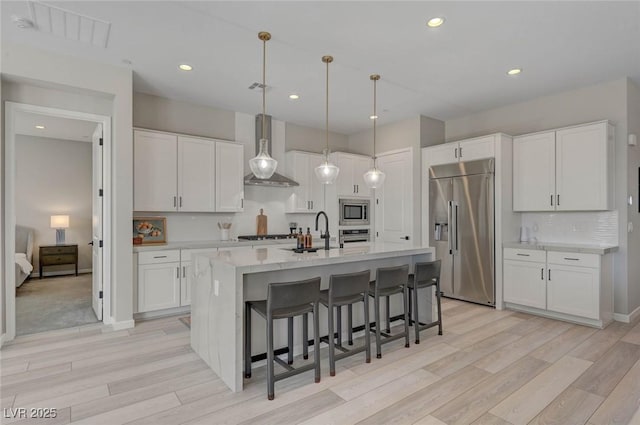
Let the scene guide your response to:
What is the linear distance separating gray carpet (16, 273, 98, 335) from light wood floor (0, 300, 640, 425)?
17.5 inches

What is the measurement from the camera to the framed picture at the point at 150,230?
179 inches

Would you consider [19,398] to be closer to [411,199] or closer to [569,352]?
[569,352]

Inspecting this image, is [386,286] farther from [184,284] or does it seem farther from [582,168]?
[582,168]

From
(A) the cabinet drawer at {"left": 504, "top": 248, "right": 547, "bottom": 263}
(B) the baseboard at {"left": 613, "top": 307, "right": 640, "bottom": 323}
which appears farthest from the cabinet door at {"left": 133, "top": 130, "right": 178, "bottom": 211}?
(B) the baseboard at {"left": 613, "top": 307, "right": 640, "bottom": 323}

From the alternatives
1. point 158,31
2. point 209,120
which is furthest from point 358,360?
point 209,120

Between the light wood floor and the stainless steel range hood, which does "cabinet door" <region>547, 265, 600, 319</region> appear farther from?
the stainless steel range hood

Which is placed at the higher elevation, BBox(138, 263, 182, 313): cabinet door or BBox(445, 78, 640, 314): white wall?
BBox(445, 78, 640, 314): white wall

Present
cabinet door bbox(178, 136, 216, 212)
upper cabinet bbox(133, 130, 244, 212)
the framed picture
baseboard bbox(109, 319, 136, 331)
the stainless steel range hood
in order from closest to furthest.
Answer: baseboard bbox(109, 319, 136, 331) < upper cabinet bbox(133, 130, 244, 212) < the framed picture < cabinet door bbox(178, 136, 216, 212) < the stainless steel range hood

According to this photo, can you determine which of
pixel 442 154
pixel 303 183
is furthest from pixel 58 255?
pixel 442 154

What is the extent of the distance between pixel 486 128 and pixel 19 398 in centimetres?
616

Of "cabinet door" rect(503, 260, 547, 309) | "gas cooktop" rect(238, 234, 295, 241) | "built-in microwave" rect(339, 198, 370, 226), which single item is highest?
"built-in microwave" rect(339, 198, 370, 226)

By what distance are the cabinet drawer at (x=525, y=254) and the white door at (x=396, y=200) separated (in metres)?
1.47

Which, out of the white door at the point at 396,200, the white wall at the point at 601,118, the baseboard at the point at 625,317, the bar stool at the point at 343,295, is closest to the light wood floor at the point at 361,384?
the bar stool at the point at 343,295

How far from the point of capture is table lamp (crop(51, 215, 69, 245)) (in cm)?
689
